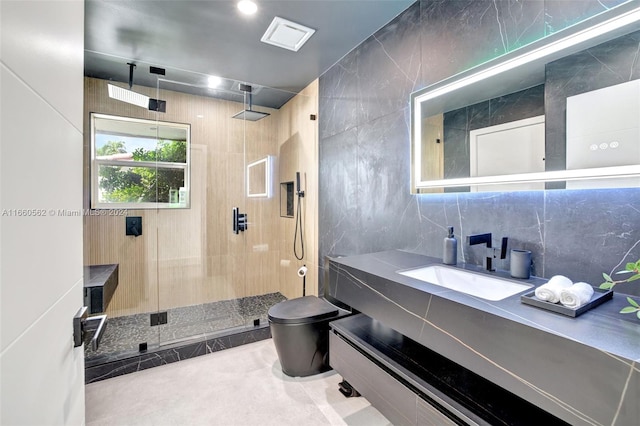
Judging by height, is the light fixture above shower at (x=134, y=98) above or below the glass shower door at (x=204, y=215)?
above

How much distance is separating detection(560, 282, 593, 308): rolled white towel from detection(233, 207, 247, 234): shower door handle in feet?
9.43

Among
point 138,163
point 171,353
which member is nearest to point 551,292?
point 171,353

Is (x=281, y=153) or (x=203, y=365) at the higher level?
(x=281, y=153)

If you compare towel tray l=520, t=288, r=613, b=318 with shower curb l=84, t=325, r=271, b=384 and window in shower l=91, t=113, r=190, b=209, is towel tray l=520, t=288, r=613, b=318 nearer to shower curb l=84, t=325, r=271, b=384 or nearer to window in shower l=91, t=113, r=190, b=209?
shower curb l=84, t=325, r=271, b=384

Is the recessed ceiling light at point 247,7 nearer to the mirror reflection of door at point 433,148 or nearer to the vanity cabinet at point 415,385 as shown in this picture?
the mirror reflection of door at point 433,148

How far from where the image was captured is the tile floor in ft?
5.73

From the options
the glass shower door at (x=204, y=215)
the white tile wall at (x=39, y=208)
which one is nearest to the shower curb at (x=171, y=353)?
the glass shower door at (x=204, y=215)

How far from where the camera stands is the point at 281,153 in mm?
3600

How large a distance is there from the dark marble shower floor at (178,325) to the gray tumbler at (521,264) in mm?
2322

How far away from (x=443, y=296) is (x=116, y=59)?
325cm

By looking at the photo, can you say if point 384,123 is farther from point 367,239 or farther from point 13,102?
point 13,102

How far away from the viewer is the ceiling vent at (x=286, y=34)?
2152mm

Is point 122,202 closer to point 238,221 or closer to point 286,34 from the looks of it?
point 238,221

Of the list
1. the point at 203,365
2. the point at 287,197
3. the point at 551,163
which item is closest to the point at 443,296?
the point at 551,163
